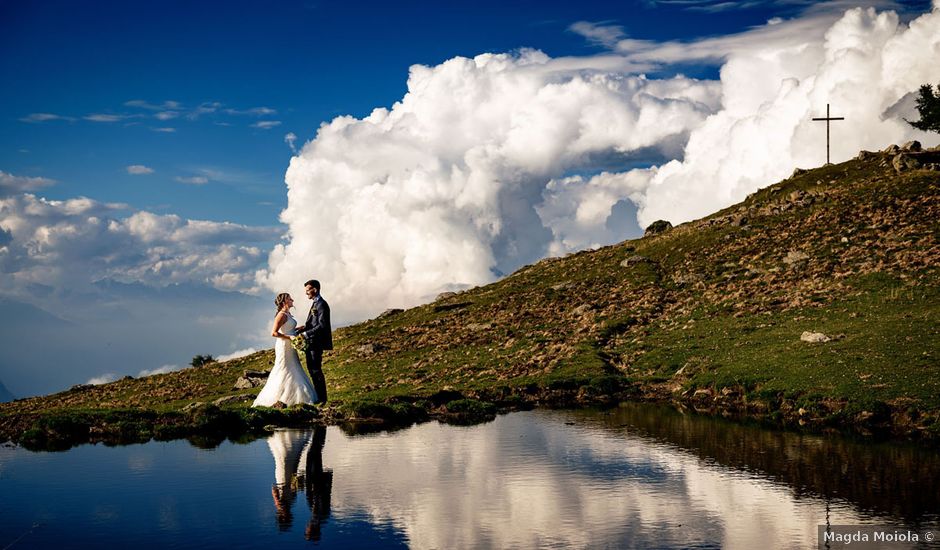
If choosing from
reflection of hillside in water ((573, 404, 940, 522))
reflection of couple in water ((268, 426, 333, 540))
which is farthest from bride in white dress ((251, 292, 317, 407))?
reflection of hillside in water ((573, 404, 940, 522))

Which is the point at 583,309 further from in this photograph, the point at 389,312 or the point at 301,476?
the point at 301,476

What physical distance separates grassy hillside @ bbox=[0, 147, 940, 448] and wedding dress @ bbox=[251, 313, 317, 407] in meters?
1.62

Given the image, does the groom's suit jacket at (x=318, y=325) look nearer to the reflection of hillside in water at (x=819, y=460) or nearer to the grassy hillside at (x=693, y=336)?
the grassy hillside at (x=693, y=336)

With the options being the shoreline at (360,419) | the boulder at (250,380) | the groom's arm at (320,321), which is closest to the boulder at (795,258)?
the shoreline at (360,419)

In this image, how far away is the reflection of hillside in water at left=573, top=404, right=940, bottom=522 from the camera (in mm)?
21312

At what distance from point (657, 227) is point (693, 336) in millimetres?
56894

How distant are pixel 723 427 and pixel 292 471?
18.4 m

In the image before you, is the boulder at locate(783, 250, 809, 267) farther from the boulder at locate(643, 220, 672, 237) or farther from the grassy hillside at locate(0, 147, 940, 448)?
the boulder at locate(643, 220, 672, 237)

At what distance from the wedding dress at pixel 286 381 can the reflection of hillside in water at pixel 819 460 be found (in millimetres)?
13112

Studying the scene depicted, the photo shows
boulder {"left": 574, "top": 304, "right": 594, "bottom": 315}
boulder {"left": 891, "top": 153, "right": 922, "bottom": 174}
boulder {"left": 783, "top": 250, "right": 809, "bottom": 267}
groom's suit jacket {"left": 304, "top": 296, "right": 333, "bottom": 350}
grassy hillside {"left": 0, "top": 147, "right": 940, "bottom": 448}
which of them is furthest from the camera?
boulder {"left": 891, "top": 153, "right": 922, "bottom": 174}

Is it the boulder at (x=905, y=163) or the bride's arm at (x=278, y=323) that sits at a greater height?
the boulder at (x=905, y=163)

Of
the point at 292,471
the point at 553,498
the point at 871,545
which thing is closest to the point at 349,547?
the point at 553,498

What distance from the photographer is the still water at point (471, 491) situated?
18219mm

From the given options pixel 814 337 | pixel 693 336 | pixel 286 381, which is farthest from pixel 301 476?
pixel 693 336
